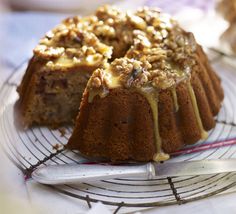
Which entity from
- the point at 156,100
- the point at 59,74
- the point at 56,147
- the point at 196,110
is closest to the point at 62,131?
the point at 56,147

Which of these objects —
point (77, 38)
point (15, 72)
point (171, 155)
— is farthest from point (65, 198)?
point (15, 72)

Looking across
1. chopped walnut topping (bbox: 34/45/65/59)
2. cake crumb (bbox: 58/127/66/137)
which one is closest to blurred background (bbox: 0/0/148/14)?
chopped walnut topping (bbox: 34/45/65/59)

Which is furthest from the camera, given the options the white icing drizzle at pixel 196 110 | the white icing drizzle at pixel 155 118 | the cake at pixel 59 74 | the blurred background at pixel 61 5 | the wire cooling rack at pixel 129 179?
the blurred background at pixel 61 5

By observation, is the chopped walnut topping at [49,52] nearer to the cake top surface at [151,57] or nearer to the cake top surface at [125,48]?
the cake top surface at [125,48]

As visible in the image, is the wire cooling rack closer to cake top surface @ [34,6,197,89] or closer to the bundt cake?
the bundt cake

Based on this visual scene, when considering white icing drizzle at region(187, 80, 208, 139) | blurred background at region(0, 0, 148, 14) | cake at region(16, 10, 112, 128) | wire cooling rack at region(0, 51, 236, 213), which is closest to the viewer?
wire cooling rack at region(0, 51, 236, 213)

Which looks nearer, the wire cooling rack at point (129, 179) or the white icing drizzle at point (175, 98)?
the wire cooling rack at point (129, 179)

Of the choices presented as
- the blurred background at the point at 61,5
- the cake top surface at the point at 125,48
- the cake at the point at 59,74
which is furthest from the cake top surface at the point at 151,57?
the blurred background at the point at 61,5
